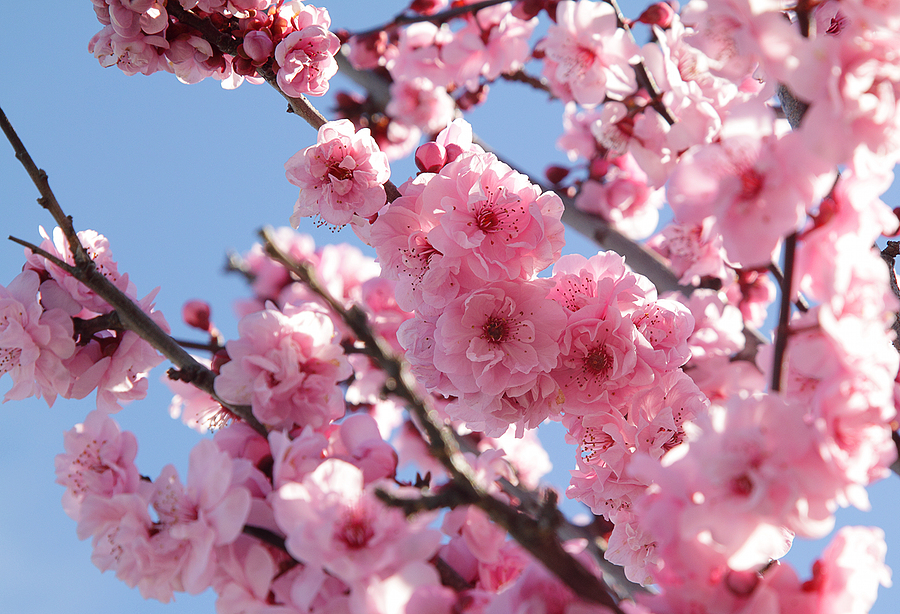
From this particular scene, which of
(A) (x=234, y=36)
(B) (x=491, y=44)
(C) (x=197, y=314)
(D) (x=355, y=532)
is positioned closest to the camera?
(D) (x=355, y=532)

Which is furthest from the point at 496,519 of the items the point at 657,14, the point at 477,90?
the point at 477,90

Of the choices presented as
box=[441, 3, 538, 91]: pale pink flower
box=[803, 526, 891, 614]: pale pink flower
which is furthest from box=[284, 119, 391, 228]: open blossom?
box=[441, 3, 538, 91]: pale pink flower

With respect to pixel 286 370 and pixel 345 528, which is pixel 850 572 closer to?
pixel 345 528

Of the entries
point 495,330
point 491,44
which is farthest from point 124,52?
point 491,44

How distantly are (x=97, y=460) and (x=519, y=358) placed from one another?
87 cm

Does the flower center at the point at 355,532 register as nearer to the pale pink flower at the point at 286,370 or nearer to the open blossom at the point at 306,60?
the pale pink flower at the point at 286,370

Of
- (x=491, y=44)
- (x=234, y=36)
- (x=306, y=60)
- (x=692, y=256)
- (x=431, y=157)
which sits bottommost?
(x=692, y=256)

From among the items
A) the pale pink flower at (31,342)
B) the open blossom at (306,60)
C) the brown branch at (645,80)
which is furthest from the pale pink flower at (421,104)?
the pale pink flower at (31,342)

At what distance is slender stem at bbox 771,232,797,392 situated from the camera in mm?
901

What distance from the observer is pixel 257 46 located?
1.60m

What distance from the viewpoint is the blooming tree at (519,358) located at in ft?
2.64

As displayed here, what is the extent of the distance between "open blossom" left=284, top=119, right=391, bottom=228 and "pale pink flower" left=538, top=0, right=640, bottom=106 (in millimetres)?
679

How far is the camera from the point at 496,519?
76 centimetres

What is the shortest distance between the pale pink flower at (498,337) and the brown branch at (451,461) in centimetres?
64
